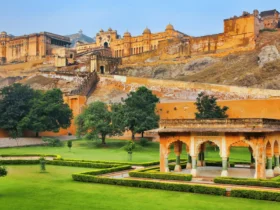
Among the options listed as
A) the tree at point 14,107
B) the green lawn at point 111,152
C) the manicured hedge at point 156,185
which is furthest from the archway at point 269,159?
the tree at point 14,107

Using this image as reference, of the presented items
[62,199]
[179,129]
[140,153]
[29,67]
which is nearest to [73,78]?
[29,67]

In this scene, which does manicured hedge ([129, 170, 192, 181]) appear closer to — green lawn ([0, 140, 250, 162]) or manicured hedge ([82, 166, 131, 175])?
manicured hedge ([82, 166, 131, 175])

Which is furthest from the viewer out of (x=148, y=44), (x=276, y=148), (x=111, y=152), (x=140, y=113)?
(x=148, y=44)

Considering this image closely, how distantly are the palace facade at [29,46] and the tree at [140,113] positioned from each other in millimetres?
42687

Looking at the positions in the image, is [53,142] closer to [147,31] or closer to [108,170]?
[108,170]

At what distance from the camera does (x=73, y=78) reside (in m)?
60.2

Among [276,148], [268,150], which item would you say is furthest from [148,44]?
[268,150]

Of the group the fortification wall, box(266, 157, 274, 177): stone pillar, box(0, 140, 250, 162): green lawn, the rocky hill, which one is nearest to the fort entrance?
box(266, 157, 274, 177): stone pillar

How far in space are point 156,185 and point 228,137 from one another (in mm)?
4768

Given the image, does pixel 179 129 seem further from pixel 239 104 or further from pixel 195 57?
pixel 195 57

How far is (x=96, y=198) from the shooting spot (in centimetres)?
1612

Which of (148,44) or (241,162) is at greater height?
(148,44)

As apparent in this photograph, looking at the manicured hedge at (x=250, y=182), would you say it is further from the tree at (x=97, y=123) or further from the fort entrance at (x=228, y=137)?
the tree at (x=97, y=123)

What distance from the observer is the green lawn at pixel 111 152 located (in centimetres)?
3170
